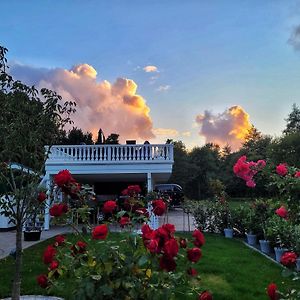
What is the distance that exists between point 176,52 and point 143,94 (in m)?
3.62

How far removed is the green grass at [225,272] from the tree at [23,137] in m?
1.19

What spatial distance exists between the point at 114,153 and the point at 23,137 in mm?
12598

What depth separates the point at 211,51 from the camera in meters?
10.1

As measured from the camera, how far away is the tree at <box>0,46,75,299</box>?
16.8 feet

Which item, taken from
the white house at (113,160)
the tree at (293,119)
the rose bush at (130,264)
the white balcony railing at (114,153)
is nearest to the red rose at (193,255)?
the rose bush at (130,264)

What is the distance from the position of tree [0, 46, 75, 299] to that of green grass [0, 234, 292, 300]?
46.8 inches

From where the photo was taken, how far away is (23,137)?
17.0ft

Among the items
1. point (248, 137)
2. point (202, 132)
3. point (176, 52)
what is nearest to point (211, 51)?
point (176, 52)

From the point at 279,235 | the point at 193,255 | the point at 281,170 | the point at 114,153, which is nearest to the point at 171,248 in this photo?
the point at 193,255

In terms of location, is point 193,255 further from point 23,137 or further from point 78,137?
point 78,137

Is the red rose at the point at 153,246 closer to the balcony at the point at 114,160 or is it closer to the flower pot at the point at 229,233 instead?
the flower pot at the point at 229,233

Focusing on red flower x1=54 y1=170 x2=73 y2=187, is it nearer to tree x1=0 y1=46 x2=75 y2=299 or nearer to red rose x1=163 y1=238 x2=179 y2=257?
red rose x1=163 y1=238 x2=179 y2=257

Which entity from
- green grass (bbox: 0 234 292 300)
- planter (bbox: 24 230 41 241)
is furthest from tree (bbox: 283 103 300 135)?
green grass (bbox: 0 234 292 300)

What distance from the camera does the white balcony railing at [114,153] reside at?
1753 cm
